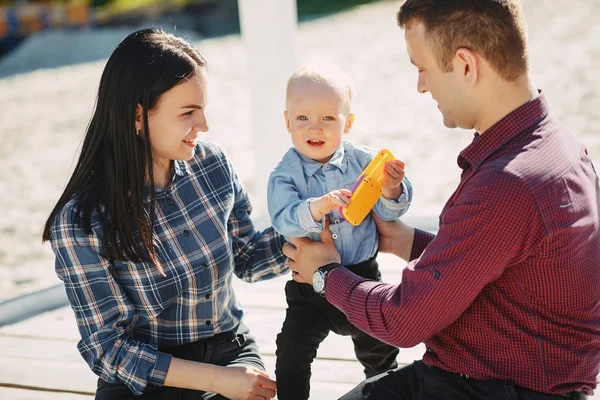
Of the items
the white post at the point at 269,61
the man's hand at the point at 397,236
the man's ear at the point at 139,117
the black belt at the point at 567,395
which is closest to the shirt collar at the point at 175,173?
the man's ear at the point at 139,117

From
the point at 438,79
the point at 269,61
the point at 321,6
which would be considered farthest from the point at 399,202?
the point at 321,6

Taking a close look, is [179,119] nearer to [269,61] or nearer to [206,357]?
[206,357]

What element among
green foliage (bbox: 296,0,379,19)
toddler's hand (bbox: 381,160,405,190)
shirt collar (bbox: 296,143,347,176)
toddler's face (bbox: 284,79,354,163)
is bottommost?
toddler's hand (bbox: 381,160,405,190)

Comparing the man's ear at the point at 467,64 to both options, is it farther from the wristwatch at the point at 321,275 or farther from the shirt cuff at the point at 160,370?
the shirt cuff at the point at 160,370

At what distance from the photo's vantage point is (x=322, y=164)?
2.42m

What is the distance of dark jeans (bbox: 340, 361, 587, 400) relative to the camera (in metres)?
1.86

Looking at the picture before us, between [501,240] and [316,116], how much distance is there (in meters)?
0.80

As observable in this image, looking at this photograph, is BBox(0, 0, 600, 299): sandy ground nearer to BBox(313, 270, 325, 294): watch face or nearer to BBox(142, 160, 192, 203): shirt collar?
BBox(142, 160, 192, 203): shirt collar

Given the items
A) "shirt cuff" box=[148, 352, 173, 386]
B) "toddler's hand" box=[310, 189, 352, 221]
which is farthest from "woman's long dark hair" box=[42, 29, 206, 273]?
"toddler's hand" box=[310, 189, 352, 221]

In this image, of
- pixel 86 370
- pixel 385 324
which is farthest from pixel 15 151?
pixel 385 324

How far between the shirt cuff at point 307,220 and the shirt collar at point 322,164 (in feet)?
0.55

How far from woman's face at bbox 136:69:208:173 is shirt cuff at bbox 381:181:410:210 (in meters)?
0.55

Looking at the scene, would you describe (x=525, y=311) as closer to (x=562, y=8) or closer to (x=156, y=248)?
(x=156, y=248)

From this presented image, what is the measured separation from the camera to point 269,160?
4.33 metres
